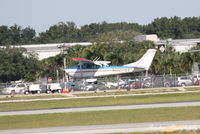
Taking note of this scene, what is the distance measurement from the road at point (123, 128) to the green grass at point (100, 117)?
180 cm

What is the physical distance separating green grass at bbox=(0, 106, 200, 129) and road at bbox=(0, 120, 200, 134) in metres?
1.80

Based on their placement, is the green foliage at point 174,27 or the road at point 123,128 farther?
the green foliage at point 174,27

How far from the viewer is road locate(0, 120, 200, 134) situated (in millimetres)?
27719

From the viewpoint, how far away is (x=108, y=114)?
3697cm

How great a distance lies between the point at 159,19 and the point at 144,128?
172821mm

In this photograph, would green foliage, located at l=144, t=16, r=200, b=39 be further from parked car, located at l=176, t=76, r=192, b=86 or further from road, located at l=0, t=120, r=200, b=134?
road, located at l=0, t=120, r=200, b=134

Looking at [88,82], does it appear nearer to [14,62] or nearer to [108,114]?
[14,62]

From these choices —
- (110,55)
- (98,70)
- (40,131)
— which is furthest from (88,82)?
(40,131)

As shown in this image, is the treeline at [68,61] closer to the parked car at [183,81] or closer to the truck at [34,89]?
the parked car at [183,81]

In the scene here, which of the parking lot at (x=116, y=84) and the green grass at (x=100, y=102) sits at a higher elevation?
the parking lot at (x=116, y=84)

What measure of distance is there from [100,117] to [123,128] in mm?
6765

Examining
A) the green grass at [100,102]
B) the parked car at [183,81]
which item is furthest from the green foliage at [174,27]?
the green grass at [100,102]

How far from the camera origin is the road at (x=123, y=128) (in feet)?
90.9

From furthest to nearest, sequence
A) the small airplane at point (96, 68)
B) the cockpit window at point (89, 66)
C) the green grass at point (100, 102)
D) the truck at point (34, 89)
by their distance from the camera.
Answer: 1. the cockpit window at point (89, 66)
2. the small airplane at point (96, 68)
3. the truck at point (34, 89)
4. the green grass at point (100, 102)
